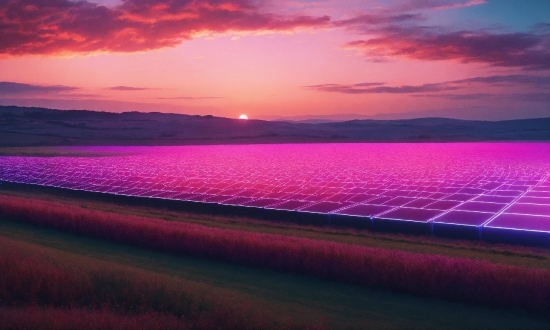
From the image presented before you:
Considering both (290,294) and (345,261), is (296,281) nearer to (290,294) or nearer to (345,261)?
(290,294)

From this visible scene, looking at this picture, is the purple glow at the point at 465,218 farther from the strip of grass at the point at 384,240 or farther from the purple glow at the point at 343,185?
the strip of grass at the point at 384,240

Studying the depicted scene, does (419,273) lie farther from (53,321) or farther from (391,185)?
(391,185)

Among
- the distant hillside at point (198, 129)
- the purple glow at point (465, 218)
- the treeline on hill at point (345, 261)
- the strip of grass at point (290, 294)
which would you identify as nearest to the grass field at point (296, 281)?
the strip of grass at point (290, 294)

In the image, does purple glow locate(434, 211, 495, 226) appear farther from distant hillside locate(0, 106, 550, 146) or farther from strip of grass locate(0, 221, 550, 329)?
distant hillside locate(0, 106, 550, 146)

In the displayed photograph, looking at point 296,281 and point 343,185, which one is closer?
point 296,281

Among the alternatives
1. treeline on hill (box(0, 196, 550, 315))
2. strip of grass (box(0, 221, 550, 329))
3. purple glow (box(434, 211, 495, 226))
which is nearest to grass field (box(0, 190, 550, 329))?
strip of grass (box(0, 221, 550, 329))

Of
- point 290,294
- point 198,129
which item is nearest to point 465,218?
point 290,294
